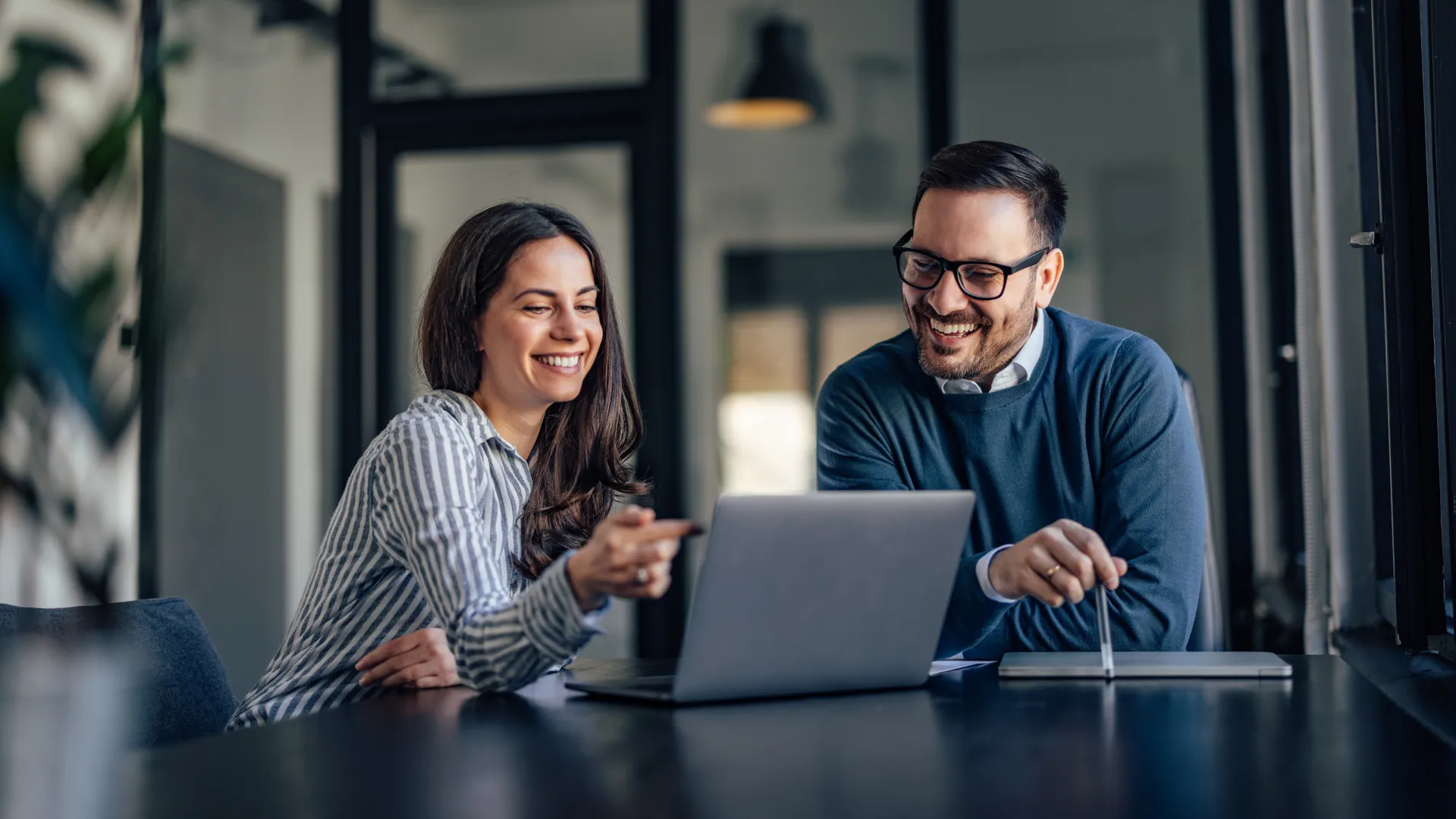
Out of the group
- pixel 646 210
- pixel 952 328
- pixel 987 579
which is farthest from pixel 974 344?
pixel 646 210

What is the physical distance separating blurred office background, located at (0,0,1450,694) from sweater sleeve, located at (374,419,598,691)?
2.43 metres

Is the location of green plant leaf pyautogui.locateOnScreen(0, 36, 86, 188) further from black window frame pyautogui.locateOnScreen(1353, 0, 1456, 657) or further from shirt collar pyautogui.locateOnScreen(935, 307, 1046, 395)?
black window frame pyautogui.locateOnScreen(1353, 0, 1456, 657)

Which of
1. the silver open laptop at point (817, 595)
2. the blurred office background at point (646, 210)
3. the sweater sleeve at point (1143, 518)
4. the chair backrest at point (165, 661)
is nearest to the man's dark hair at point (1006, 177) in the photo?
the sweater sleeve at point (1143, 518)

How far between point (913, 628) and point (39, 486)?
3.20 m

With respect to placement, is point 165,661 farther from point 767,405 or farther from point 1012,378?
point 767,405

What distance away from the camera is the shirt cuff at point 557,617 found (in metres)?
1.34

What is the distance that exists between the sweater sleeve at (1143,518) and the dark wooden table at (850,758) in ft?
1.32

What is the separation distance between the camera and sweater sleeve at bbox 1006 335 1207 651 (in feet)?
5.92

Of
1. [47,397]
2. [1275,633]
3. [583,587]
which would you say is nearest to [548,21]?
[47,397]

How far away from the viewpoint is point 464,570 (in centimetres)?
146

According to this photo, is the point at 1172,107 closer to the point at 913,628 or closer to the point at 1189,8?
the point at 1189,8

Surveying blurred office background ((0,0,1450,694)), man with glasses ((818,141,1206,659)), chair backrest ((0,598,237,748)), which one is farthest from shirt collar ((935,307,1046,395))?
blurred office background ((0,0,1450,694))

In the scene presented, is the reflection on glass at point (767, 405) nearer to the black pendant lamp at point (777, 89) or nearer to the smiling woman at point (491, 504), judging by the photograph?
the black pendant lamp at point (777, 89)

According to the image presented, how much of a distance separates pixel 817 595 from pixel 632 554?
19cm
